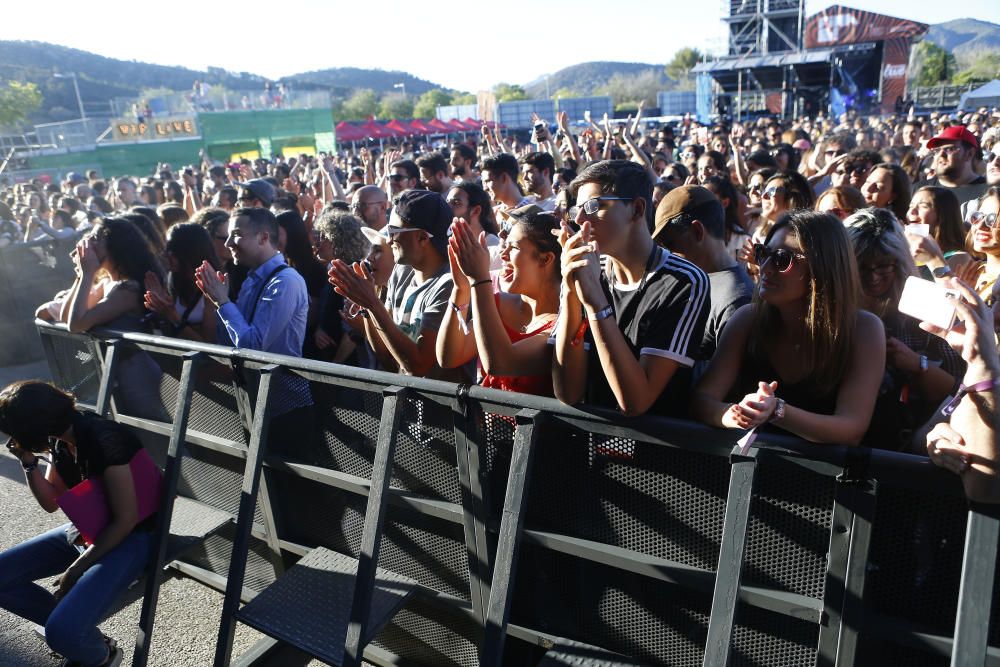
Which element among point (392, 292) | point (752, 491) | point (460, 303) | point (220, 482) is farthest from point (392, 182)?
point (752, 491)

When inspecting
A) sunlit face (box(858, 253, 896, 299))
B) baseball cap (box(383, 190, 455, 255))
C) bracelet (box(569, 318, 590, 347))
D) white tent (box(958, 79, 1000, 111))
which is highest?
white tent (box(958, 79, 1000, 111))

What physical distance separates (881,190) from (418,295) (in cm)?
330

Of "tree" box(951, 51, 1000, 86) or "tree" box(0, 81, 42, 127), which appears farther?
Result: "tree" box(0, 81, 42, 127)

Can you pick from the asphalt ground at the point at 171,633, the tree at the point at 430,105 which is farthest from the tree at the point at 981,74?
the asphalt ground at the point at 171,633

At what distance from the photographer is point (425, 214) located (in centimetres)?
328

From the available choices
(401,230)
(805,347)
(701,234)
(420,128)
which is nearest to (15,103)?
(420,128)

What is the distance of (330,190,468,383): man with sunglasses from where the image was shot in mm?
3068

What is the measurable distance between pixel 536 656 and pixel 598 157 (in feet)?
33.4

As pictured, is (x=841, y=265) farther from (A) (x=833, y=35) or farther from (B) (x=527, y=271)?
(A) (x=833, y=35)

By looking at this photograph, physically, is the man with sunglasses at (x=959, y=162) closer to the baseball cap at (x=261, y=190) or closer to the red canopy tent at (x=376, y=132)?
the baseball cap at (x=261, y=190)

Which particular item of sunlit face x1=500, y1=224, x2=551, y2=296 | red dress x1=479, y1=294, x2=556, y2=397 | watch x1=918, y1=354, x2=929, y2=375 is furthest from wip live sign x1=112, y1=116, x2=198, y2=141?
watch x1=918, y1=354, x2=929, y2=375

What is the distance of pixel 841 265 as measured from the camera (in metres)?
2.11

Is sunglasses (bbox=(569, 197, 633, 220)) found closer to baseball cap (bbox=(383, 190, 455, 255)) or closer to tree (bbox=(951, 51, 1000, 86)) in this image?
baseball cap (bbox=(383, 190, 455, 255))

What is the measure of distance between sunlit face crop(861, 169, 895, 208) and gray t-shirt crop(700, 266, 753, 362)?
6.69 feet
